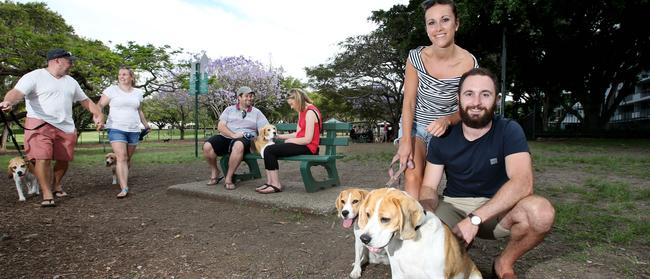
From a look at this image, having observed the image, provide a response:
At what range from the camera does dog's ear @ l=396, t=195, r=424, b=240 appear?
6.55 ft

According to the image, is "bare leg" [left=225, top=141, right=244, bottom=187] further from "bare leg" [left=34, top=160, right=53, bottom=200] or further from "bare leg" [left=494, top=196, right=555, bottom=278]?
"bare leg" [left=494, top=196, right=555, bottom=278]

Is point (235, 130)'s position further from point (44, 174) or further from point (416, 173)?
point (416, 173)

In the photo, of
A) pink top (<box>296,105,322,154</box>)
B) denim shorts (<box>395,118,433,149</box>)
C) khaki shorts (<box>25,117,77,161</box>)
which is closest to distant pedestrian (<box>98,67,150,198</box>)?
khaki shorts (<box>25,117,77,161</box>)

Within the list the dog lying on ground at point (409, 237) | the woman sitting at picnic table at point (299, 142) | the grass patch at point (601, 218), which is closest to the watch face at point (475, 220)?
the dog lying on ground at point (409, 237)

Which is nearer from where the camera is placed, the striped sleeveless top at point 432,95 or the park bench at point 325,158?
the striped sleeveless top at point 432,95

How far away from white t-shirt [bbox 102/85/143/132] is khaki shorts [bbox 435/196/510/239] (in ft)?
16.6

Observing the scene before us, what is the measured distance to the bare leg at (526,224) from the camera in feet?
7.74

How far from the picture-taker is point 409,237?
199 centimetres

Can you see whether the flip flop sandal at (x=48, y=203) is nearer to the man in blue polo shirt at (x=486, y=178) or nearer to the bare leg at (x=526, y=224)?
the man in blue polo shirt at (x=486, y=178)

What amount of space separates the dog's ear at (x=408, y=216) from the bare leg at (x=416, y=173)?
35.6 inches

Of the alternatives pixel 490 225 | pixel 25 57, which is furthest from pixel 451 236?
pixel 25 57

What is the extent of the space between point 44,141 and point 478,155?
5.60m

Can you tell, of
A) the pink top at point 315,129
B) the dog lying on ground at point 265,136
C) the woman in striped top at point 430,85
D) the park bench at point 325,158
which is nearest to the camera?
the woman in striped top at point 430,85

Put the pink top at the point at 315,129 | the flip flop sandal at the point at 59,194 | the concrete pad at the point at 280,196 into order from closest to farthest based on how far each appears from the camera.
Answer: the concrete pad at the point at 280,196
the pink top at the point at 315,129
the flip flop sandal at the point at 59,194
